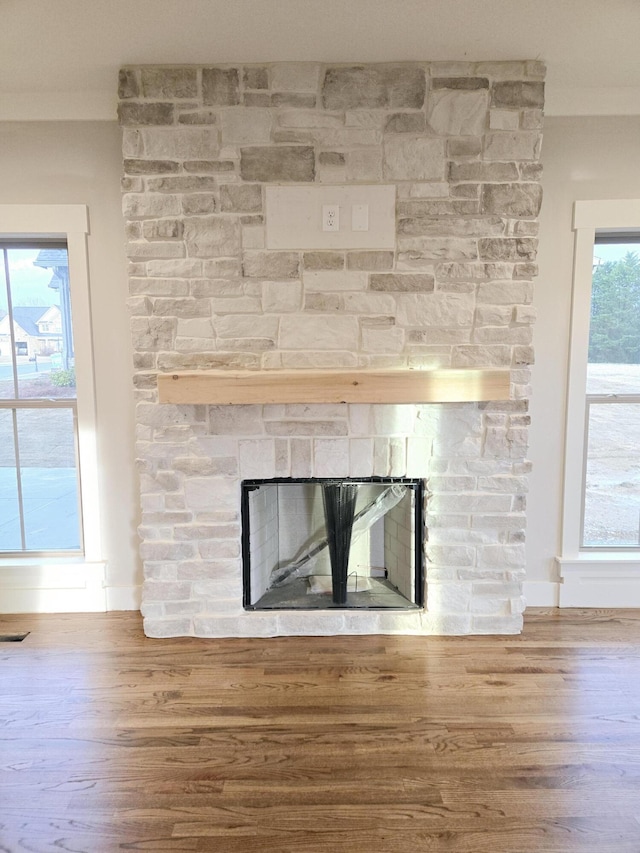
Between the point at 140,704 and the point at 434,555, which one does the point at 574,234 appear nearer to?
the point at 434,555

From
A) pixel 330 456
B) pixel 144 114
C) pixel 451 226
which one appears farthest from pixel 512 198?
pixel 144 114

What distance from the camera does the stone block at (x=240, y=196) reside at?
2553mm

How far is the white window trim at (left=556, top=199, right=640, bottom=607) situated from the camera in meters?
2.86

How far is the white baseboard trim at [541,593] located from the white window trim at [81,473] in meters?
2.29

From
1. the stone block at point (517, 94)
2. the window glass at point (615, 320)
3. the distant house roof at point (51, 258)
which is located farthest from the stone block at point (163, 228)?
the window glass at point (615, 320)

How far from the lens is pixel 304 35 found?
228 centimetres

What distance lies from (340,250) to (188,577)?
5.57 feet

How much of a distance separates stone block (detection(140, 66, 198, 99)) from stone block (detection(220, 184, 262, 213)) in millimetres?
422

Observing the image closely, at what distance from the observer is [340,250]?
2.58m

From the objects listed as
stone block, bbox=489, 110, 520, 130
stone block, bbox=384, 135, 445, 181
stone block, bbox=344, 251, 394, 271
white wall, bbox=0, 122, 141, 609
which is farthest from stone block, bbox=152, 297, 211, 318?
stone block, bbox=489, 110, 520, 130

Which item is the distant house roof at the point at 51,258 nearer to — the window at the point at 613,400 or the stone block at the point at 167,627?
the stone block at the point at 167,627

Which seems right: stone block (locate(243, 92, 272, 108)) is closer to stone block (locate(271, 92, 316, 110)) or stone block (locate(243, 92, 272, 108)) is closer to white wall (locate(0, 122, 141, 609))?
stone block (locate(271, 92, 316, 110))

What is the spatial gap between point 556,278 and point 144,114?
6.92 feet

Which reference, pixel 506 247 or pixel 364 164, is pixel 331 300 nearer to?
pixel 364 164
